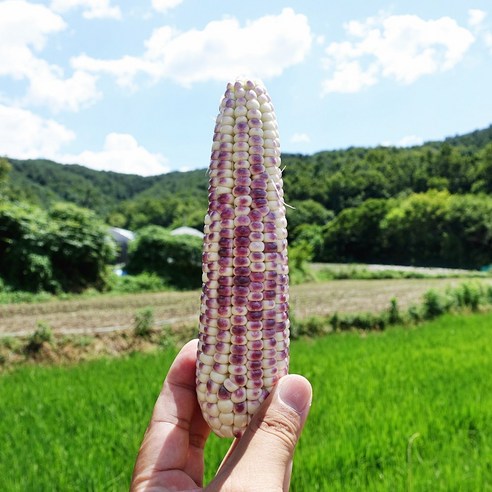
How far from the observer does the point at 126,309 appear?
1425cm

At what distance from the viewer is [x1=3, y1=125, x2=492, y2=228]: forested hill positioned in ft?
221

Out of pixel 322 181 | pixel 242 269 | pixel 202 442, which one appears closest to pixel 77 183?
pixel 322 181

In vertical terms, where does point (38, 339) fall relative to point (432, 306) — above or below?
above

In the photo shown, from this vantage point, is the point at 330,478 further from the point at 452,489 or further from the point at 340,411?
the point at 340,411

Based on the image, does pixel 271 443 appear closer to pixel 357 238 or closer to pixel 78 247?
pixel 78 247

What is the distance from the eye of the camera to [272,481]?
149cm

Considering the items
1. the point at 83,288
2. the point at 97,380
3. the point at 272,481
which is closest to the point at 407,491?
the point at 272,481

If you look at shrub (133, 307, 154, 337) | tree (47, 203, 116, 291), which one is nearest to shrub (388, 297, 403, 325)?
shrub (133, 307, 154, 337)

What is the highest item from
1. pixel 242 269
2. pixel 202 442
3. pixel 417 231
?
pixel 417 231

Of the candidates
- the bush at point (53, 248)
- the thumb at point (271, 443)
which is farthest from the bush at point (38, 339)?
the bush at point (53, 248)

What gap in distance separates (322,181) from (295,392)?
76326 mm

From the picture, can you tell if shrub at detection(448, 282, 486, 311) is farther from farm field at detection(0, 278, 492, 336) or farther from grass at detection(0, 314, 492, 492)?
grass at detection(0, 314, 492, 492)

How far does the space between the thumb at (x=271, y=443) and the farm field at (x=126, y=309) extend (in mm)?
8795

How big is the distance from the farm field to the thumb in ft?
28.9
